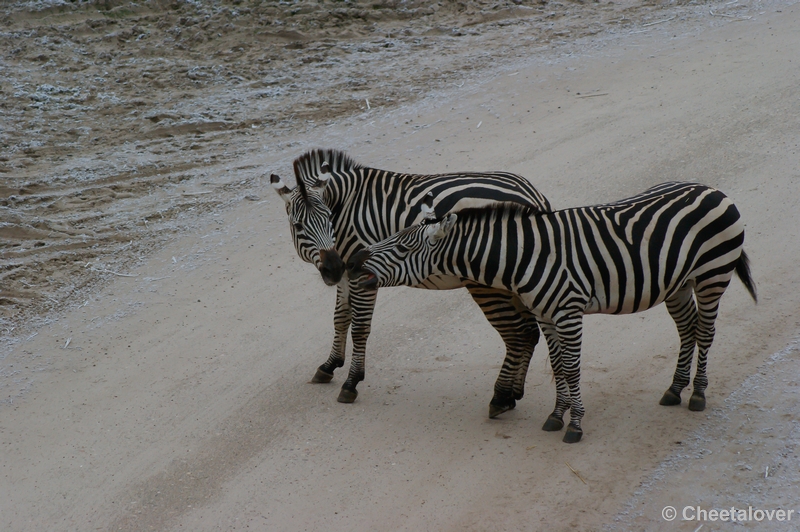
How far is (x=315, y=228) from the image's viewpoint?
6055mm

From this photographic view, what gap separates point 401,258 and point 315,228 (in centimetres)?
81

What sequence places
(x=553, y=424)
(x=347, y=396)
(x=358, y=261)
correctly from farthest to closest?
(x=347, y=396) < (x=553, y=424) < (x=358, y=261)

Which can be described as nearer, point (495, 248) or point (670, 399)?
point (495, 248)

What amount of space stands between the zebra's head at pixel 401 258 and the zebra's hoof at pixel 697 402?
7.29 feet

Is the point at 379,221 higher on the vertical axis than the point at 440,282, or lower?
higher

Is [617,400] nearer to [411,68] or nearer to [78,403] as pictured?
[78,403]

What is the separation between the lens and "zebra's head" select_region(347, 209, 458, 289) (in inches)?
220

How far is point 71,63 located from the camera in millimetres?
13484

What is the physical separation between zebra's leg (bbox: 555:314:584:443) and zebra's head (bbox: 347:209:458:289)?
3.38 ft

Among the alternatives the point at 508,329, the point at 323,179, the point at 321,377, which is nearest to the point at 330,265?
the point at 323,179

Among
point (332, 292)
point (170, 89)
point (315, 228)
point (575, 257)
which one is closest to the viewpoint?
point (575, 257)

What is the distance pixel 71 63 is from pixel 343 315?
9374 mm

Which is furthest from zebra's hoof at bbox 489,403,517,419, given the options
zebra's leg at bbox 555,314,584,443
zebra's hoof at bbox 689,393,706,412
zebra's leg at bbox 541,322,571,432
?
zebra's hoof at bbox 689,393,706,412

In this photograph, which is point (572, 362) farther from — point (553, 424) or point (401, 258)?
point (401, 258)
